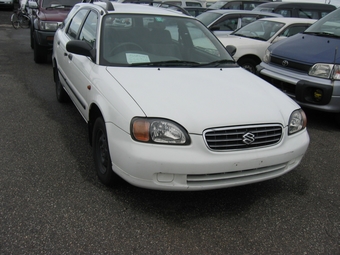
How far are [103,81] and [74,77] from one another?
1.07 metres

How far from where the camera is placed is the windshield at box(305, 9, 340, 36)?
5.93 meters

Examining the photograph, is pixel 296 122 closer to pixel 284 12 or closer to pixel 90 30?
pixel 90 30

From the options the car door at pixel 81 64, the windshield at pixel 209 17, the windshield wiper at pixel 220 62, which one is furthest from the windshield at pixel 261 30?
the car door at pixel 81 64

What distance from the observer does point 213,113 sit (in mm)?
2871

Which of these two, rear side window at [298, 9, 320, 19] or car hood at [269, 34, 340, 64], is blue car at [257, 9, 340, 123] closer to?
car hood at [269, 34, 340, 64]

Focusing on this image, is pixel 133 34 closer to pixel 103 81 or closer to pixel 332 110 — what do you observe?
pixel 103 81

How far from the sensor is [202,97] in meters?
3.09

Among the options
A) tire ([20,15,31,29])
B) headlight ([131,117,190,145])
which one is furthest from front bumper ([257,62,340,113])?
tire ([20,15,31,29])

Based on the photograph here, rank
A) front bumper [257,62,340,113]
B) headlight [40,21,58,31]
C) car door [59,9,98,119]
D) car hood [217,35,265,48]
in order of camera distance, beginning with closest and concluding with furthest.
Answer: car door [59,9,98,119]
front bumper [257,62,340,113]
car hood [217,35,265,48]
headlight [40,21,58,31]

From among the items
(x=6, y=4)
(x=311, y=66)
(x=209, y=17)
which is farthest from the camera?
(x=6, y=4)

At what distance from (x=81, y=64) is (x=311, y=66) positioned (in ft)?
10.2

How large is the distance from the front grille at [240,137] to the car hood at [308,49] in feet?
8.62

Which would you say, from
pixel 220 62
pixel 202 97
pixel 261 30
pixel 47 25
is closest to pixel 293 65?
pixel 220 62

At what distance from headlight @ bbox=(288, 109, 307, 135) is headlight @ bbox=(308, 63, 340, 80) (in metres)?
1.94
